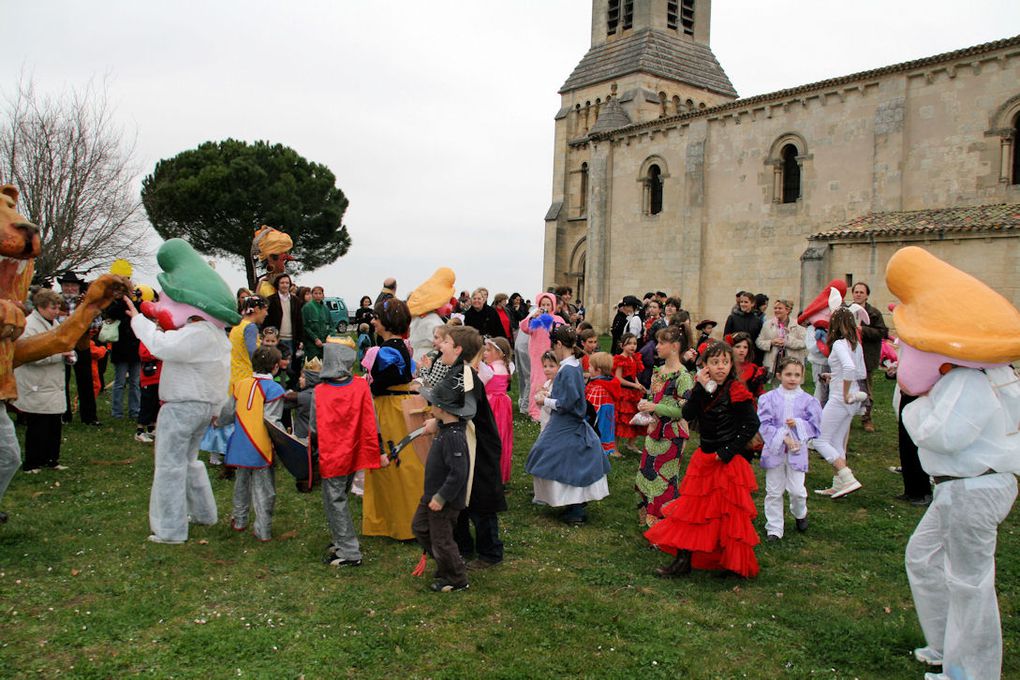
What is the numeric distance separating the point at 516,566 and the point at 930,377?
307cm

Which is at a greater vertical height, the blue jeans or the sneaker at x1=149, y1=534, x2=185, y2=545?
the blue jeans

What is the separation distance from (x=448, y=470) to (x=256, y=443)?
1.69 m

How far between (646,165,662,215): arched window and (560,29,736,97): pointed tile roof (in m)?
9.77

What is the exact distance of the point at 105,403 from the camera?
12688 mm

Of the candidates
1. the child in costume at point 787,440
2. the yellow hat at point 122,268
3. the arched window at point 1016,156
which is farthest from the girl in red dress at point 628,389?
the arched window at point 1016,156

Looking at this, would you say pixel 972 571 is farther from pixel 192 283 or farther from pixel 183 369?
pixel 192 283

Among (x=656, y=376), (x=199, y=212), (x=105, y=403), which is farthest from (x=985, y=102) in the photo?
(x=199, y=212)

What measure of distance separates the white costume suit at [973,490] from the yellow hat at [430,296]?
4.80 meters

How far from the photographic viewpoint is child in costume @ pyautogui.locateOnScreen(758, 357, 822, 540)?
6.52m

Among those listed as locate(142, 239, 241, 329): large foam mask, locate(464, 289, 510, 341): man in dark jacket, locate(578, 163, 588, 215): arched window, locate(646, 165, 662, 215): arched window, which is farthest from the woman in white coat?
locate(578, 163, 588, 215): arched window

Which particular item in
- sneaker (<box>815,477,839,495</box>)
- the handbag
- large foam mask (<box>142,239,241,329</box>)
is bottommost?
sneaker (<box>815,477,839,495</box>)

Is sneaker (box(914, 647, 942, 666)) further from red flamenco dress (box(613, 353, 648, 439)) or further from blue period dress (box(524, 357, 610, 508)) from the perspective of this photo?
red flamenco dress (box(613, 353, 648, 439))

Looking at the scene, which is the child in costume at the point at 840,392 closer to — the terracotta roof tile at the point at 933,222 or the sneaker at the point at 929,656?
the sneaker at the point at 929,656

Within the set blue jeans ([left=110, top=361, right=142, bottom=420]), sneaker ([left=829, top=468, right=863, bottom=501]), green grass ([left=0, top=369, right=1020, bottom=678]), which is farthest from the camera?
blue jeans ([left=110, top=361, right=142, bottom=420])
